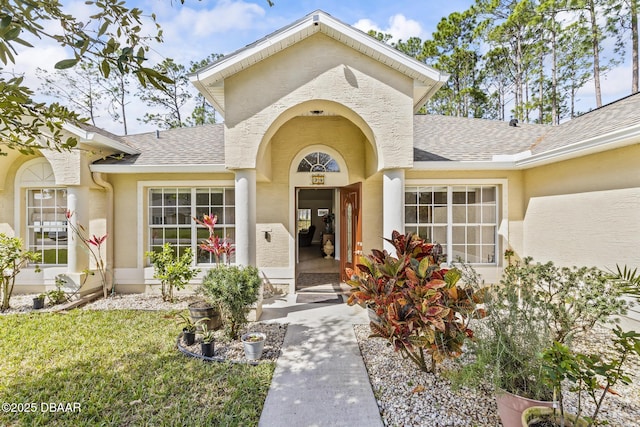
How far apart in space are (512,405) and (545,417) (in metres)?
0.28

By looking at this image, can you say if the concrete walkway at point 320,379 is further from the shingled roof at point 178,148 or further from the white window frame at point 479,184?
the shingled roof at point 178,148

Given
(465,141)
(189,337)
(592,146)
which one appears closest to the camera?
(189,337)

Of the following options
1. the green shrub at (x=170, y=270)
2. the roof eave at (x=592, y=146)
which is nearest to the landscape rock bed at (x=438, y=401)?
the roof eave at (x=592, y=146)

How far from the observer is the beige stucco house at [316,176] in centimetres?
667

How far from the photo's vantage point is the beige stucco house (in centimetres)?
667

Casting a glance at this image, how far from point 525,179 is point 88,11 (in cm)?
1023

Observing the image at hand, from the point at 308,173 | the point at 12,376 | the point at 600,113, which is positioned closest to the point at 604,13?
the point at 600,113

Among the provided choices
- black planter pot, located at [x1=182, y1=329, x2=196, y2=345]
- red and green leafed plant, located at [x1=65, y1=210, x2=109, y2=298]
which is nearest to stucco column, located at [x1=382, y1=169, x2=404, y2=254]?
black planter pot, located at [x1=182, y1=329, x2=196, y2=345]

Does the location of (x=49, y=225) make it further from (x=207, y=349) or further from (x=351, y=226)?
(x=351, y=226)

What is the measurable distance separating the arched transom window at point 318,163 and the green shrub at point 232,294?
14.5 ft

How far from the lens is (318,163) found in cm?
934

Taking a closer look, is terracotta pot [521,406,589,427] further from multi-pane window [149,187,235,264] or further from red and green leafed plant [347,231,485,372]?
multi-pane window [149,187,235,264]

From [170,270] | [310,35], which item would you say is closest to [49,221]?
[170,270]

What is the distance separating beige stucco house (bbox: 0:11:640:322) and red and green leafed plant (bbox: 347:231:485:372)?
235cm
